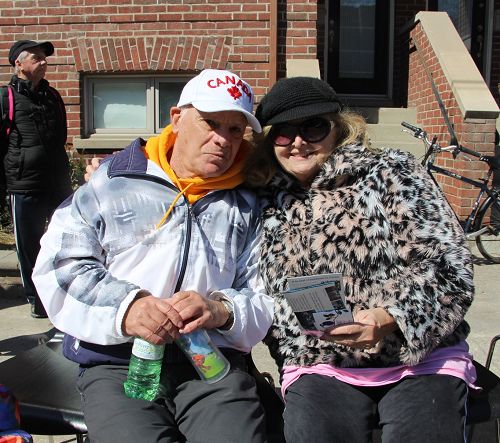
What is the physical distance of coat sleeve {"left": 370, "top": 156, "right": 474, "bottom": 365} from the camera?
90.3 inches

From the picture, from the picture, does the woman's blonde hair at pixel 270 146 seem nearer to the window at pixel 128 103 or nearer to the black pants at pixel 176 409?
the black pants at pixel 176 409

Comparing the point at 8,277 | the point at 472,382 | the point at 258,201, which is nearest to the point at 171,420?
the point at 258,201

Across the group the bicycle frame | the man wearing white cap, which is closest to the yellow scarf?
the man wearing white cap

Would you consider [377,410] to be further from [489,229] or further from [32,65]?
[489,229]

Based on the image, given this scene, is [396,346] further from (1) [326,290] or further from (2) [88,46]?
(2) [88,46]

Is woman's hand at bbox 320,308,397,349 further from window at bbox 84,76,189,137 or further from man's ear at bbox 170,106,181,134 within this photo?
window at bbox 84,76,189,137

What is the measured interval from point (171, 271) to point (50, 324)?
3089mm

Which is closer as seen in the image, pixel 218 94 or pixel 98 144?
pixel 218 94

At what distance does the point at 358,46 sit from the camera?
1036cm

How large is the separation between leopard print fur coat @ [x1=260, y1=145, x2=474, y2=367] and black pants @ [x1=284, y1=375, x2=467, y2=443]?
0.10 meters

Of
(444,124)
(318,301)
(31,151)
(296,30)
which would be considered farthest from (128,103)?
(318,301)

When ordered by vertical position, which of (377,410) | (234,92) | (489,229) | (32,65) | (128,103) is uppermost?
(32,65)

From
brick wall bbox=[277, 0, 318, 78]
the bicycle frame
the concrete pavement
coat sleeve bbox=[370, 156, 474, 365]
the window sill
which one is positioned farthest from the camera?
the window sill

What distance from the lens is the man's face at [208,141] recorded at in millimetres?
2467
